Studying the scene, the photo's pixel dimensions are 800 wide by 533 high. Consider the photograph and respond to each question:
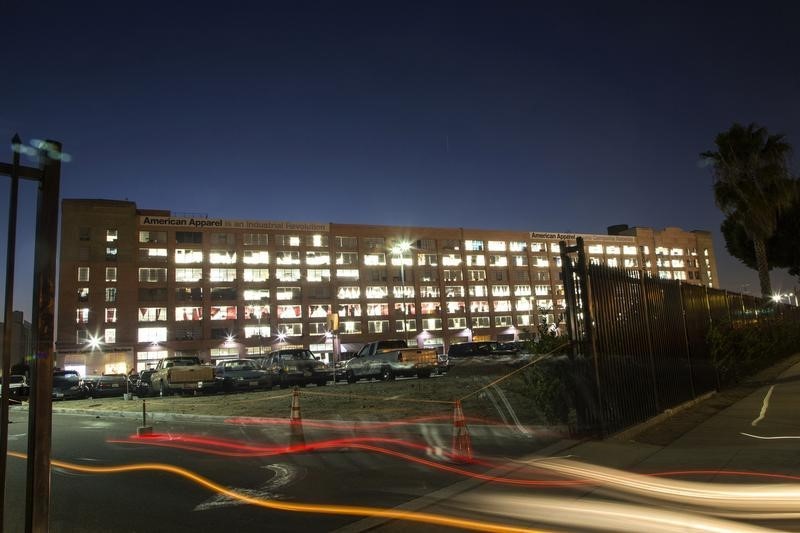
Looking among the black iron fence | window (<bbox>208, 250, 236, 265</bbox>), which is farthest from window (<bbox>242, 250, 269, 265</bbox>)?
the black iron fence

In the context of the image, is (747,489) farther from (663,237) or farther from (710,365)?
(663,237)

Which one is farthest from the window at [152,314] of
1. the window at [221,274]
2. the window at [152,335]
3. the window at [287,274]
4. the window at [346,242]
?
the window at [346,242]

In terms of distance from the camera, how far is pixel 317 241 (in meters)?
92.4

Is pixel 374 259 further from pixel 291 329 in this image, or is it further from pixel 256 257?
pixel 256 257

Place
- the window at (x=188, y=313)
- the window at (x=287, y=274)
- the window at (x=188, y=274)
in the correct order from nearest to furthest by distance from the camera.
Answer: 1. the window at (x=188, y=313)
2. the window at (x=188, y=274)
3. the window at (x=287, y=274)

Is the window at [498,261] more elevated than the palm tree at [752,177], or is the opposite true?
the window at [498,261]

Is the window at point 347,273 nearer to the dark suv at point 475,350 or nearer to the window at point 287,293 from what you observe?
the window at point 287,293

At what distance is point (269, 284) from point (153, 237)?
17239 mm

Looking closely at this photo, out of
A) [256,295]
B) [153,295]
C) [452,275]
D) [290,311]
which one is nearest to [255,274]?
[256,295]

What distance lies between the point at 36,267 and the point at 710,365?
48.1 feet

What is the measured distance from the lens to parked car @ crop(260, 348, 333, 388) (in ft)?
89.5

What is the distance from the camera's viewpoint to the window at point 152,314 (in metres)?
79.8

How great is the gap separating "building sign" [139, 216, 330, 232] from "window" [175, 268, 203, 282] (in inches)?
246

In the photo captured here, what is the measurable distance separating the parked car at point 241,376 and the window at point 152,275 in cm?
5986
